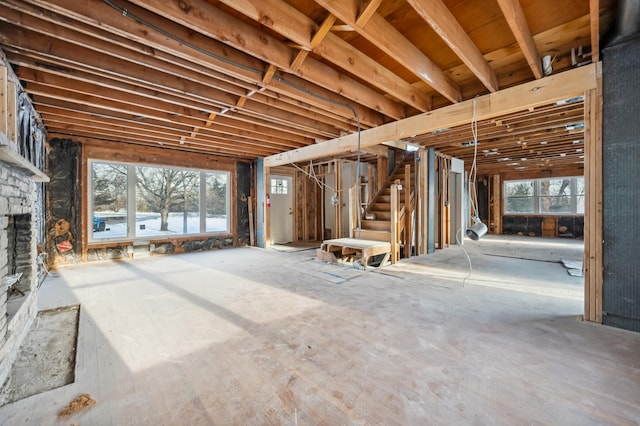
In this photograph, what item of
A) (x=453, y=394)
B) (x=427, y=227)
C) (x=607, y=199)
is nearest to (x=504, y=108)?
(x=607, y=199)

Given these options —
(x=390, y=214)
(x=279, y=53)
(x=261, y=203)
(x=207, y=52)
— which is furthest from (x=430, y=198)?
(x=207, y=52)

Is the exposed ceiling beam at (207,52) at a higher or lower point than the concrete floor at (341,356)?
higher

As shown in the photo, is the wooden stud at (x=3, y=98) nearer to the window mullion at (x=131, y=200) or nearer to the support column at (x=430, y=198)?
the window mullion at (x=131, y=200)

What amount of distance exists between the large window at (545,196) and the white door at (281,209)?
8550mm

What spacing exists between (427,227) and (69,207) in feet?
24.5

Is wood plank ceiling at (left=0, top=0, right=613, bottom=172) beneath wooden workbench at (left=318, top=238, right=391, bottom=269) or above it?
above

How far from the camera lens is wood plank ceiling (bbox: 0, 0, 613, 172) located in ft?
6.68

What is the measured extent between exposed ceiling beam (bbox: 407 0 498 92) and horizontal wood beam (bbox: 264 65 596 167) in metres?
0.37

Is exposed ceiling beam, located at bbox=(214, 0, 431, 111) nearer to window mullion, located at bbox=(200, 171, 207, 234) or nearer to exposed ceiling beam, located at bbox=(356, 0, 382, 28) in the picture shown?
exposed ceiling beam, located at bbox=(356, 0, 382, 28)

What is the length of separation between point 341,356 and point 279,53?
8.69ft

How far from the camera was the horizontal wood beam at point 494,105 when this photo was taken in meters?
2.65

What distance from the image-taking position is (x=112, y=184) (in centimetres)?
629

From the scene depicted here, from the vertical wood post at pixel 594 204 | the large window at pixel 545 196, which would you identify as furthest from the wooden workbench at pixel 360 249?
the large window at pixel 545 196

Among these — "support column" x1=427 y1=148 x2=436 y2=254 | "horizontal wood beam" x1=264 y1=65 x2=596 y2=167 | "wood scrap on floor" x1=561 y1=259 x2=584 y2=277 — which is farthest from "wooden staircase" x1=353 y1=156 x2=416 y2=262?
"wood scrap on floor" x1=561 y1=259 x2=584 y2=277
